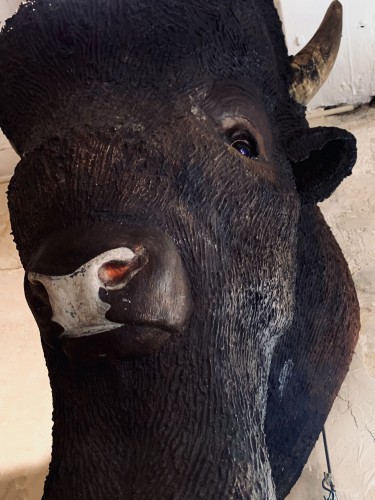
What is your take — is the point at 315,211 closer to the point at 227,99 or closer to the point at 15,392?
the point at 227,99

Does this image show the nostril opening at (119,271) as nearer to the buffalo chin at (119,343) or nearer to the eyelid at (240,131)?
the buffalo chin at (119,343)

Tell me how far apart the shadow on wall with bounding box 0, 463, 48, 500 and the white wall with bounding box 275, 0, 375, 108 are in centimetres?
150

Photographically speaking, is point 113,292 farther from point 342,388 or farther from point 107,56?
point 342,388

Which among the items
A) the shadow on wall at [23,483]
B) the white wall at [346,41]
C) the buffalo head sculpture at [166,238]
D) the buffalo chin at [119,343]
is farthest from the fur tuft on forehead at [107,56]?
the shadow on wall at [23,483]

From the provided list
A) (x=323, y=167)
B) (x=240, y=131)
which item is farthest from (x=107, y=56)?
(x=323, y=167)

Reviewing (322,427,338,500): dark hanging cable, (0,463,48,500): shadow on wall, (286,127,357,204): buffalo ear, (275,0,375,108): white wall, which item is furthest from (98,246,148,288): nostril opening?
(275,0,375,108): white wall

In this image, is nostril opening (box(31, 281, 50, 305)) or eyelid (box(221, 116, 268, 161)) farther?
eyelid (box(221, 116, 268, 161))

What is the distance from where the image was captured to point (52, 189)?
112 cm

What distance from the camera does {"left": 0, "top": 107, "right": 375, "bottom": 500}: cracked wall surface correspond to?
1685mm

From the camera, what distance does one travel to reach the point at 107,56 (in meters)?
1.25

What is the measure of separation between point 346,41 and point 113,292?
1711 millimetres

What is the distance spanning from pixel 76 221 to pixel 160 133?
0.66 ft

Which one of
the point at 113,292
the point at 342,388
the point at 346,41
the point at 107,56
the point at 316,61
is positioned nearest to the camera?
the point at 113,292

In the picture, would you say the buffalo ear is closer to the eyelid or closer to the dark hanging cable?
the eyelid
